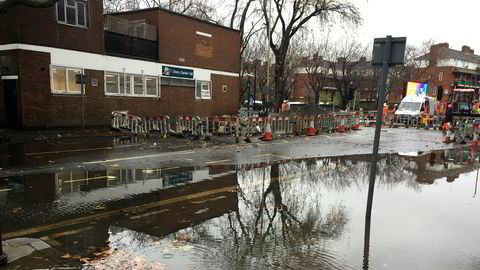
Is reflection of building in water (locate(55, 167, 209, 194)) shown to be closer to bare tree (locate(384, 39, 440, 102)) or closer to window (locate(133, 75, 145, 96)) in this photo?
window (locate(133, 75, 145, 96))

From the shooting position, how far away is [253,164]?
10.7 m

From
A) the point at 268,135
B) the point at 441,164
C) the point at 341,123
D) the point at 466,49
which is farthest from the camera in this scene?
the point at 466,49

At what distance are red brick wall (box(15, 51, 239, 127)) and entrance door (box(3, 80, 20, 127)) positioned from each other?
586 millimetres

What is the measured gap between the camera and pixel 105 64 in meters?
20.5

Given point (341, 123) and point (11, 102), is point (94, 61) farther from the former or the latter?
point (341, 123)

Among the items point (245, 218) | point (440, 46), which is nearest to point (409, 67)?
point (440, 46)

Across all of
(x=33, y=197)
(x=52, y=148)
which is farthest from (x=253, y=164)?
(x=52, y=148)

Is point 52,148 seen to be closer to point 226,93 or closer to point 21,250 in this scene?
point 21,250

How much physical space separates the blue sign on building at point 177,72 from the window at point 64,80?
5983 millimetres

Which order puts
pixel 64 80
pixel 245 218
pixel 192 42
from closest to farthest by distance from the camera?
1. pixel 245 218
2. pixel 64 80
3. pixel 192 42

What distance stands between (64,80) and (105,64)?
2.61 m

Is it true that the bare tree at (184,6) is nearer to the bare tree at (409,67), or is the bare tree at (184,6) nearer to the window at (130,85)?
the window at (130,85)

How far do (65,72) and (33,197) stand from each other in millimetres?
13697

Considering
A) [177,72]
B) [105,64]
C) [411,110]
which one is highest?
[105,64]
